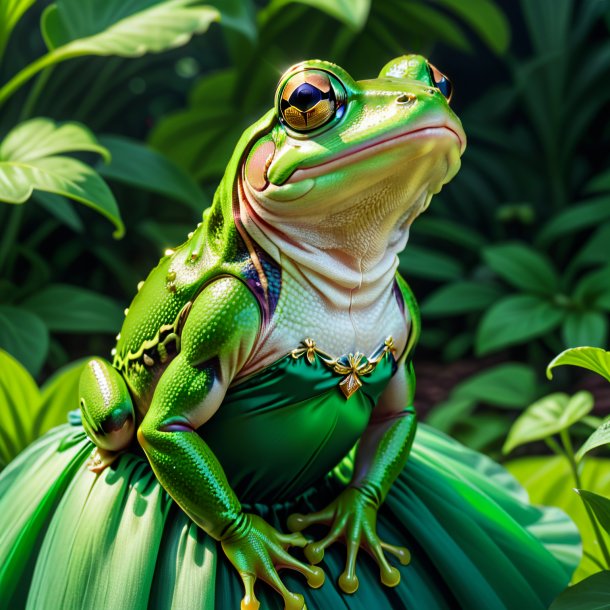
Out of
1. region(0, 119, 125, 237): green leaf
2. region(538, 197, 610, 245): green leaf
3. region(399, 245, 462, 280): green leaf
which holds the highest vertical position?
region(0, 119, 125, 237): green leaf

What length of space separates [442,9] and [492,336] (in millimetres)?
1278

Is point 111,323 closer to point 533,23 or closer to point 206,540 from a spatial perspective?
point 206,540

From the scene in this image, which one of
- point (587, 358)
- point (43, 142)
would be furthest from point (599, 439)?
point (43, 142)

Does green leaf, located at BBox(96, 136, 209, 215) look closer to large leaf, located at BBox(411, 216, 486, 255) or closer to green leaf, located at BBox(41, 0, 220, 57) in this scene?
green leaf, located at BBox(41, 0, 220, 57)

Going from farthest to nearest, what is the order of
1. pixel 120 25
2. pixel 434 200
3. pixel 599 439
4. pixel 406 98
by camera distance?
pixel 434 200 < pixel 120 25 < pixel 599 439 < pixel 406 98

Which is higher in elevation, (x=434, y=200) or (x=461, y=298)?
(x=434, y=200)

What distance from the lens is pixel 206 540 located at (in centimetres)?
81

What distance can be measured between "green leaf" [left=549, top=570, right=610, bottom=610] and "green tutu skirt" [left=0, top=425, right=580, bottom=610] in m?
0.08

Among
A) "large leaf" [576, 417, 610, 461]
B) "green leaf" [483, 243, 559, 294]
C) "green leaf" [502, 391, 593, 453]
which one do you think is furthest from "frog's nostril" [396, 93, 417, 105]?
"green leaf" [483, 243, 559, 294]

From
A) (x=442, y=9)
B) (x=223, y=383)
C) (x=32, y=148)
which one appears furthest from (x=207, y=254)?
(x=442, y=9)

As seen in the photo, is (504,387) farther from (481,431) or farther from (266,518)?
(266,518)

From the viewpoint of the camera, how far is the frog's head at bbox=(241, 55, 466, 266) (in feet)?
2.33

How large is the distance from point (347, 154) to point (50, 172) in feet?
2.05

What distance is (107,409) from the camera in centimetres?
83
